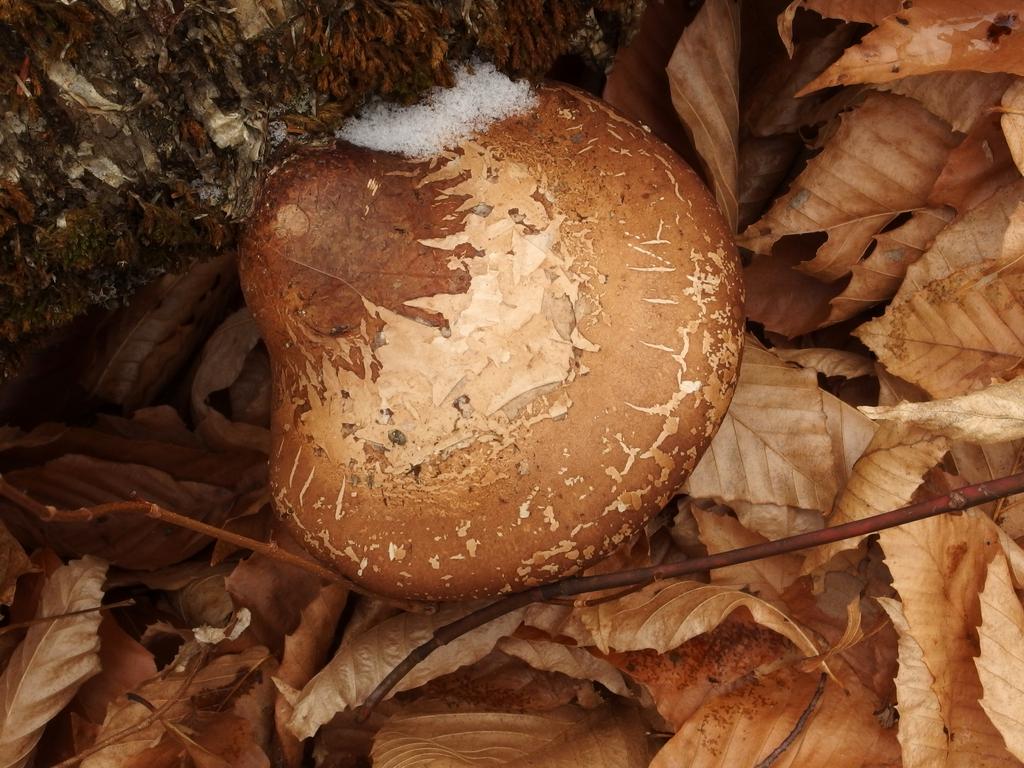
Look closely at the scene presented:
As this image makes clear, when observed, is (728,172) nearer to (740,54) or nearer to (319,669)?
(740,54)

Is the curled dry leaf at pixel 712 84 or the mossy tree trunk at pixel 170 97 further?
the curled dry leaf at pixel 712 84

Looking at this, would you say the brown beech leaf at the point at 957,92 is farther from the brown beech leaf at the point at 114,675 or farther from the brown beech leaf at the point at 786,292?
the brown beech leaf at the point at 114,675

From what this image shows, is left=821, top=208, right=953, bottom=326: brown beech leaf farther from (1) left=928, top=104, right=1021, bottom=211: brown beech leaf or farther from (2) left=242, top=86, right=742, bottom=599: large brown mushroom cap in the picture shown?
(2) left=242, top=86, right=742, bottom=599: large brown mushroom cap

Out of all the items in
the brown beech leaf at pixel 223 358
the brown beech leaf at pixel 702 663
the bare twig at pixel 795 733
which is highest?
the brown beech leaf at pixel 223 358

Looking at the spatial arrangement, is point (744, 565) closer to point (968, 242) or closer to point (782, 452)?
point (782, 452)

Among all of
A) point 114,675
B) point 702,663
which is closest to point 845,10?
point 702,663

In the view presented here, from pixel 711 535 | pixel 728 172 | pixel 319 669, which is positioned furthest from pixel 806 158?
pixel 319 669

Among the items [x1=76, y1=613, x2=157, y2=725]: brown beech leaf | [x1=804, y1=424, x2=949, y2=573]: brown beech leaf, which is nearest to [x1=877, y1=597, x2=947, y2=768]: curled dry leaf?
[x1=804, y1=424, x2=949, y2=573]: brown beech leaf

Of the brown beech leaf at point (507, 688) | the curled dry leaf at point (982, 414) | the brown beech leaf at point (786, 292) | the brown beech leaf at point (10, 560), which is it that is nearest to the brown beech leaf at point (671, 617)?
the brown beech leaf at point (507, 688)
